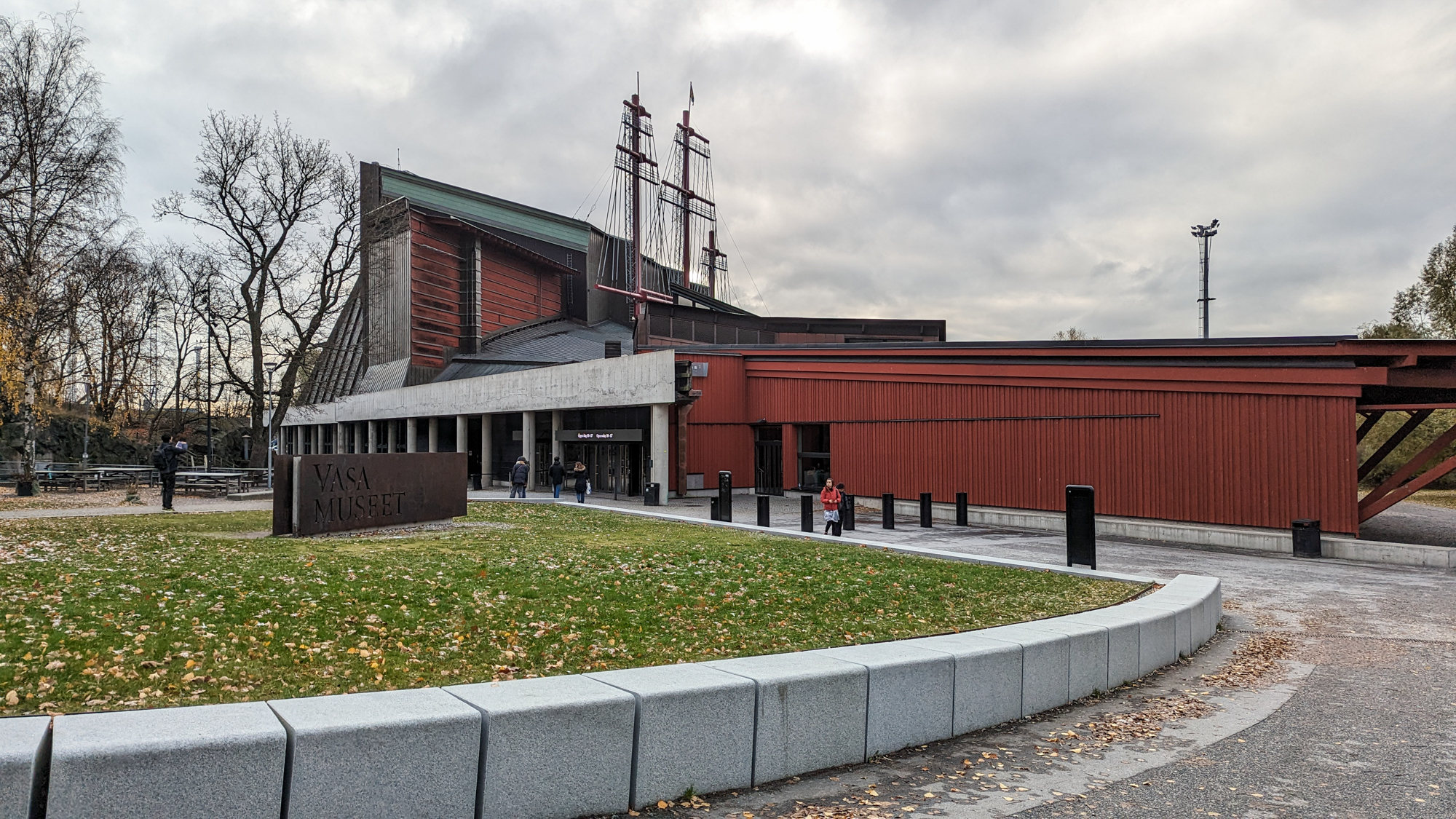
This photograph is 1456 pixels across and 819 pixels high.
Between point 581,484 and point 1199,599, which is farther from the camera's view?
point 581,484

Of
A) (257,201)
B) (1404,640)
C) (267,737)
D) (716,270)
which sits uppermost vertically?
(716,270)

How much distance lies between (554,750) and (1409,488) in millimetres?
21891

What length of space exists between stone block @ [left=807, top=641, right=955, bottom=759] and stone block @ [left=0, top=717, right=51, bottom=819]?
427 centimetres

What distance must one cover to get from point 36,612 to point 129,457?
54671 mm

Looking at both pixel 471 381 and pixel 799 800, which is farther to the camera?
pixel 471 381

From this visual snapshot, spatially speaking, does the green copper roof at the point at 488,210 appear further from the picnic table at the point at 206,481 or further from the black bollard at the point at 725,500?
the black bollard at the point at 725,500

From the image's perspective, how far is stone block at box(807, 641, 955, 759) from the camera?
18.5 feet

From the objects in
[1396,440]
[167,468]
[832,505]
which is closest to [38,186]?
[167,468]

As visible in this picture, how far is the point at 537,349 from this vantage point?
5212 centimetres

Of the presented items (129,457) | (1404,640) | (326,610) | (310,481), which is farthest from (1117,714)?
(129,457)

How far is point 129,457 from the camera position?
51500mm

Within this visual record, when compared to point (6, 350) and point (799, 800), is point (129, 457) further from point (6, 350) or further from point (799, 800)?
point (799, 800)

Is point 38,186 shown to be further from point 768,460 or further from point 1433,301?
point 1433,301

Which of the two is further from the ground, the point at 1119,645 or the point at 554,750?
the point at 554,750
